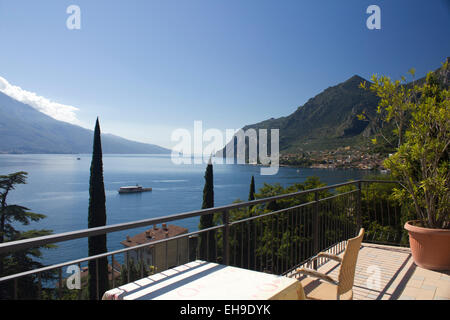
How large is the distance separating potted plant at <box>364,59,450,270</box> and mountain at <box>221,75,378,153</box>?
64979mm

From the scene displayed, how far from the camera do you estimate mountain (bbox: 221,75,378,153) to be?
71250 millimetres

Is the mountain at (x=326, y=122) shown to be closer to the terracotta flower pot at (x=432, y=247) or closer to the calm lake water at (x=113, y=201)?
the calm lake water at (x=113, y=201)

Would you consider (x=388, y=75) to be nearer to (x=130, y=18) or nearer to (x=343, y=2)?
(x=343, y=2)

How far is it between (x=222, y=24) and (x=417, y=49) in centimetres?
1560

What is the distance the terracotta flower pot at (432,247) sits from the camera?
430 centimetres

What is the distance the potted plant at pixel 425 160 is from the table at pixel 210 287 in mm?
3595

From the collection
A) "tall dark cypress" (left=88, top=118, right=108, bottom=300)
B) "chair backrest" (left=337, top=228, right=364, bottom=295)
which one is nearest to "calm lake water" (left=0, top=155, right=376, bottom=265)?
"tall dark cypress" (left=88, top=118, right=108, bottom=300)

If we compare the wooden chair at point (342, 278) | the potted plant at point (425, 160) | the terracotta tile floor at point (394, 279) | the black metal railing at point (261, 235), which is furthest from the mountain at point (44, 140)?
the wooden chair at point (342, 278)

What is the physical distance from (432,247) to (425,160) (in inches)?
52.4

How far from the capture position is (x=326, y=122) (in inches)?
3376

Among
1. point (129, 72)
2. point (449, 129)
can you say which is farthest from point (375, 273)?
point (129, 72)
